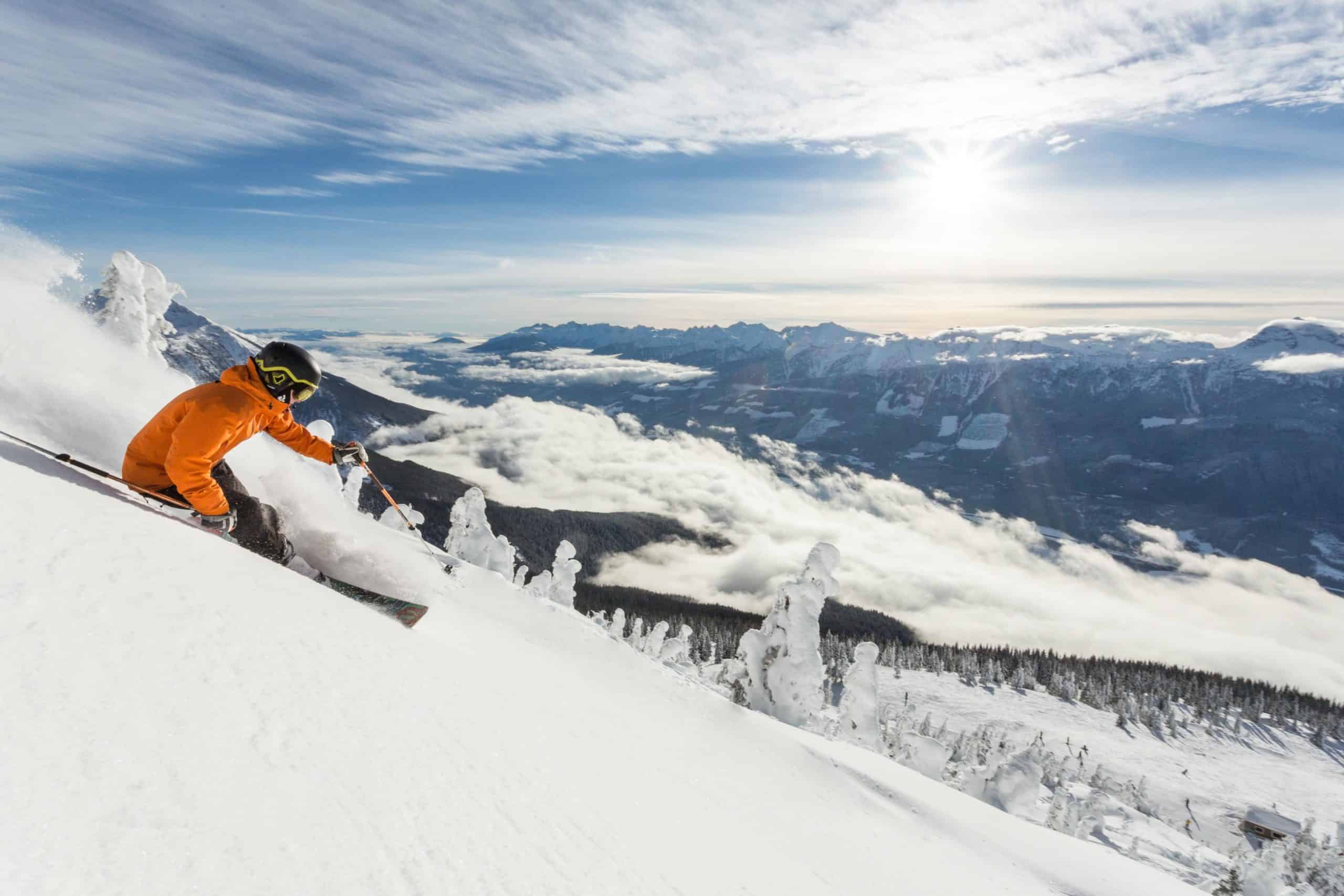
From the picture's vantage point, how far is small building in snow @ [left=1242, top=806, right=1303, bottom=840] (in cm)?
8944

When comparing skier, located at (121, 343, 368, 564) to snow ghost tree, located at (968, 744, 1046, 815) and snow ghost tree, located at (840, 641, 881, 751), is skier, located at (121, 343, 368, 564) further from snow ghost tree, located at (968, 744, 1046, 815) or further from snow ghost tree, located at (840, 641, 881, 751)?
snow ghost tree, located at (968, 744, 1046, 815)

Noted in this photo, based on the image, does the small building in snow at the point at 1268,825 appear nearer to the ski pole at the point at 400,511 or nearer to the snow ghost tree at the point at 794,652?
the snow ghost tree at the point at 794,652

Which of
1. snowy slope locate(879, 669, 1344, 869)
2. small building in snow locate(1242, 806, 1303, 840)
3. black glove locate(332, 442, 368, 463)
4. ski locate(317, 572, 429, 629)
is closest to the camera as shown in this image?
ski locate(317, 572, 429, 629)

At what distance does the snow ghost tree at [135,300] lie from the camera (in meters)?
20.6

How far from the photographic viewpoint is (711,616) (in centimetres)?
16800

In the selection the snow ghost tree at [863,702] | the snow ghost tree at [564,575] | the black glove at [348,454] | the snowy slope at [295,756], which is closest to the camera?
the snowy slope at [295,756]

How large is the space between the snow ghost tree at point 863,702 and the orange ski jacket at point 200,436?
37258 millimetres

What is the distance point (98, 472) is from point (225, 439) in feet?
3.75

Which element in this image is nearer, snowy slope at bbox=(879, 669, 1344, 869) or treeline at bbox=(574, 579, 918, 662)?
snowy slope at bbox=(879, 669, 1344, 869)

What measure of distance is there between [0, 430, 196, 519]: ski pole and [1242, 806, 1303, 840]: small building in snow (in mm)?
129683

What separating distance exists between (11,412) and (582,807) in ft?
23.2

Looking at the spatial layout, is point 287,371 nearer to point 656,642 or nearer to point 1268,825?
point 656,642

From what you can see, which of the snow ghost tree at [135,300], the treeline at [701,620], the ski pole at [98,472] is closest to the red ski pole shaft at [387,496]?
the ski pole at [98,472]

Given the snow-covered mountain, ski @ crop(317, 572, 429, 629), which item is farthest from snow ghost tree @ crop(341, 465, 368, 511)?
ski @ crop(317, 572, 429, 629)
